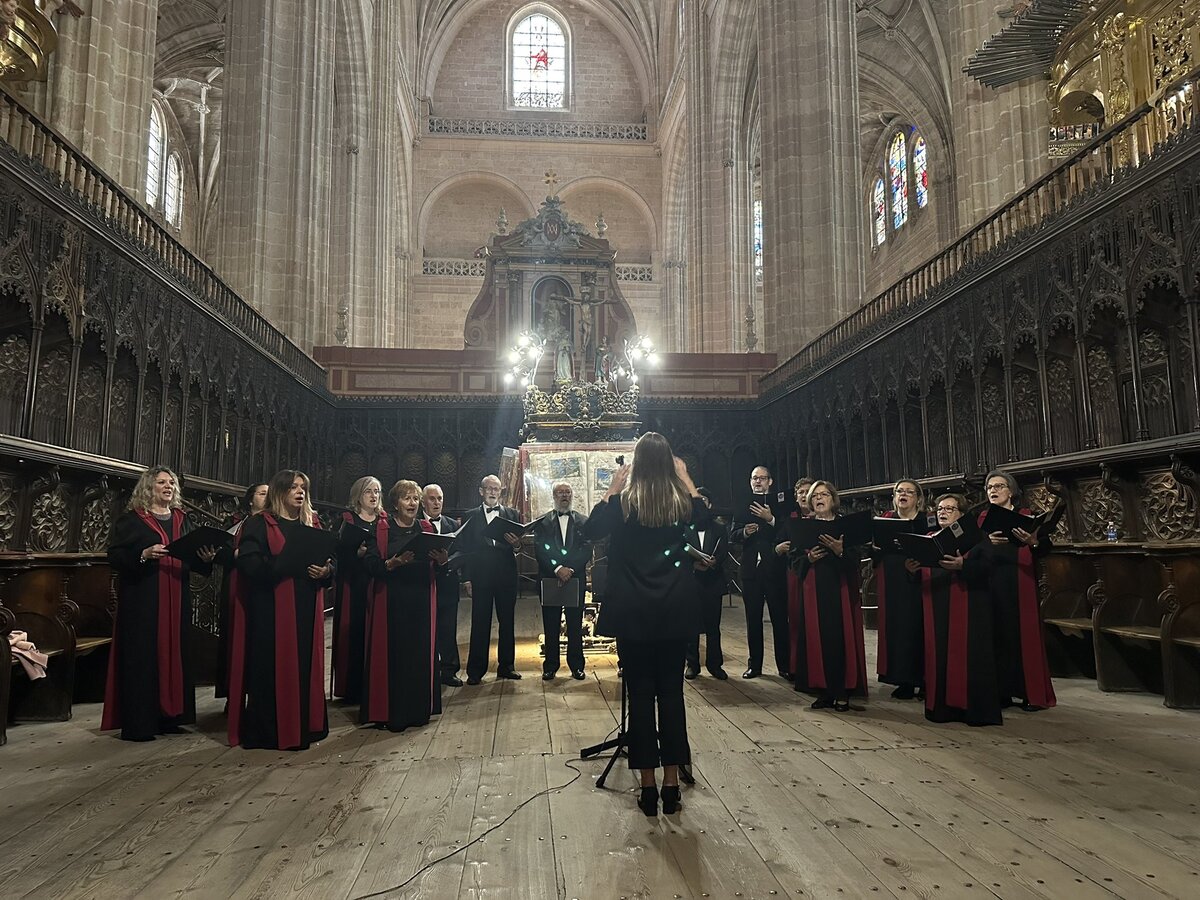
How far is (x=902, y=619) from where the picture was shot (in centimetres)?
522

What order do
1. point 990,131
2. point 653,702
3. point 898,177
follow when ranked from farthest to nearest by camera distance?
point 898,177 → point 990,131 → point 653,702

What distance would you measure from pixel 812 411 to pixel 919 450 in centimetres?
312

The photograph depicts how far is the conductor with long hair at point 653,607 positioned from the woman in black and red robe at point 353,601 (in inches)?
81.1

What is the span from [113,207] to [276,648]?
4974 mm

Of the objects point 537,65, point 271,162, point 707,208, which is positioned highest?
point 537,65

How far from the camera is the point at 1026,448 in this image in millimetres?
7527

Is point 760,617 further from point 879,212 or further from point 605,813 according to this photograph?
point 879,212

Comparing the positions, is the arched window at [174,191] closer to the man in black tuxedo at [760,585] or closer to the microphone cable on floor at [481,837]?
the man in black tuxedo at [760,585]

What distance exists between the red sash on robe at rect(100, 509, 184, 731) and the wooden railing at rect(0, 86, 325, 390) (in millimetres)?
3147

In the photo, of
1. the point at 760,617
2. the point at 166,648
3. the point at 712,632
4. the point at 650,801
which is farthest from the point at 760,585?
the point at 166,648

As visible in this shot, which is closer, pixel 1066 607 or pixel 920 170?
pixel 1066 607

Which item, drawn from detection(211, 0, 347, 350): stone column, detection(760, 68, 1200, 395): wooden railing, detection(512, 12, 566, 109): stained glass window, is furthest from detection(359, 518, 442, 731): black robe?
detection(512, 12, 566, 109): stained glass window

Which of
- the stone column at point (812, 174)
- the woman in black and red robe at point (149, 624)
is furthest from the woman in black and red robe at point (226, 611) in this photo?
the stone column at point (812, 174)

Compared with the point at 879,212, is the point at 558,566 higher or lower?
lower
